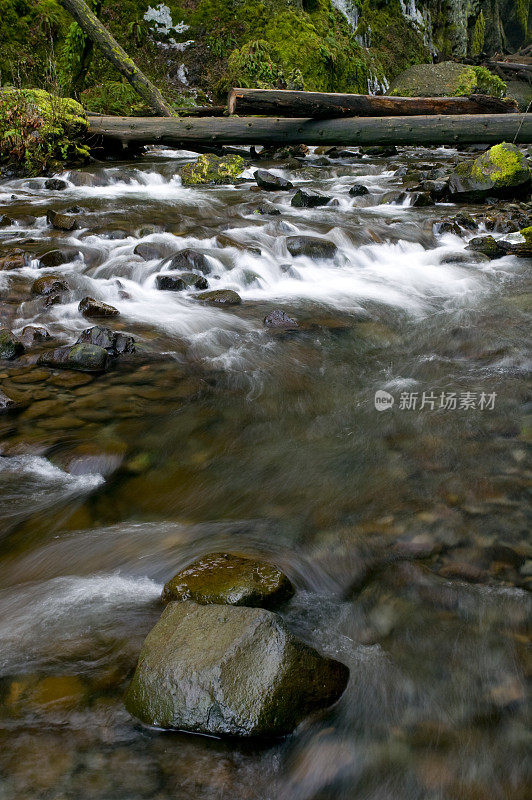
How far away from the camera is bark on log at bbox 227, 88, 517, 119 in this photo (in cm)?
1053

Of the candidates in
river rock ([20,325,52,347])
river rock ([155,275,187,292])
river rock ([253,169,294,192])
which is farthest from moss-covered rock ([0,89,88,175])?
river rock ([20,325,52,347])

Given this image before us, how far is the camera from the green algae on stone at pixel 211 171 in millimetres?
10962

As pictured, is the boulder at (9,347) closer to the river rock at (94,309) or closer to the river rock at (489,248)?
the river rock at (94,309)

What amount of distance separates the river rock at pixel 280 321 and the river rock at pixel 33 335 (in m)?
2.04

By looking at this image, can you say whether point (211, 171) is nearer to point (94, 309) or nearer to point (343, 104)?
point (343, 104)

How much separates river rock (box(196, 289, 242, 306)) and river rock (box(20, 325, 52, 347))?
1.69 metres

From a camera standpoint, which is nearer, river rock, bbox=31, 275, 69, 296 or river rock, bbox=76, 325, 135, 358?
river rock, bbox=76, 325, 135, 358

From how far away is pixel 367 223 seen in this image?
8.41 metres

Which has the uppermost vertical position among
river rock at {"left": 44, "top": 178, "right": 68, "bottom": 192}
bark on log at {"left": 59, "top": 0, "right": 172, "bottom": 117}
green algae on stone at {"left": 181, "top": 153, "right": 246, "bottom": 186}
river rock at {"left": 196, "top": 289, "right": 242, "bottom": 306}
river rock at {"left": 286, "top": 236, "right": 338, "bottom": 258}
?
bark on log at {"left": 59, "top": 0, "right": 172, "bottom": 117}

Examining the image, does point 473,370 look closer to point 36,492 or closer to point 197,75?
point 36,492

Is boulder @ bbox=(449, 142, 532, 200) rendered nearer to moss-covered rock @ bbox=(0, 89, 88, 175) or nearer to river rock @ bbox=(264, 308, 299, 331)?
river rock @ bbox=(264, 308, 299, 331)

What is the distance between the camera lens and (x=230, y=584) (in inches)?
86.6

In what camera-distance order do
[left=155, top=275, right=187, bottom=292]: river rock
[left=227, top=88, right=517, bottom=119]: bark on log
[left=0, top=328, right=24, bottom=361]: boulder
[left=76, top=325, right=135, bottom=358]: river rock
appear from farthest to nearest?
1. [left=227, top=88, right=517, bottom=119]: bark on log
2. [left=155, top=275, right=187, bottom=292]: river rock
3. [left=76, top=325, right=135, bottom=358]: river rock
4. [left=0, top=328, right=24, bottom=361]: boulder

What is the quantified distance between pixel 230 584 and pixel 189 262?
16.4 ft
